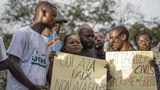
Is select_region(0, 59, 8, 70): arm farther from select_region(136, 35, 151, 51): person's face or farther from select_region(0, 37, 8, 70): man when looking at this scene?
select_region(136, 35, 151, 51): person's face

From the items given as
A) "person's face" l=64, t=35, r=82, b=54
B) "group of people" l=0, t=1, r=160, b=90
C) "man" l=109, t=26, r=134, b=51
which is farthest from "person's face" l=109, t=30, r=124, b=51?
"group of people" l=0, t=1, r=160, b=90

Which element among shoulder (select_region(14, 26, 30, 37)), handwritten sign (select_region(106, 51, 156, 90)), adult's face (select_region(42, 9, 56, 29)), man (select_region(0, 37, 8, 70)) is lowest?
handwritten sign (select_region(106, 51, 156, 90))

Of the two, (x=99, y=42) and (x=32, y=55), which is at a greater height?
(x=32, y=55)

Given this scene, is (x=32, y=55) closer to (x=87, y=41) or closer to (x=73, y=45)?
(x=73, y=45)

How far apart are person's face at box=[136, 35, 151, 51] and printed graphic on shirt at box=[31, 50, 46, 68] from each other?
170 centimetres

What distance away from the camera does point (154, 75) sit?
502 cm

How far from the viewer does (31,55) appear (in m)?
3.91

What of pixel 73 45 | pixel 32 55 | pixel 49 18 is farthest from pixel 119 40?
pixel 32 55

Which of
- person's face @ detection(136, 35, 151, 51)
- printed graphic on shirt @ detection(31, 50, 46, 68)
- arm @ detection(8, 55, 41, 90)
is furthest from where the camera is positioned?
person's face @ detection(136, 35, 151, 51)

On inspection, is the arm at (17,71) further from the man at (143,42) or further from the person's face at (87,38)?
the man at (143,42)

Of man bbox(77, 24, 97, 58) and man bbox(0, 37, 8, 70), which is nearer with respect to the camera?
man bbox(0, 37, 8, 70)

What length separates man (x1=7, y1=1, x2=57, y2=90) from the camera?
12.5 ft

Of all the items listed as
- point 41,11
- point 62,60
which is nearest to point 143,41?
point 62,60

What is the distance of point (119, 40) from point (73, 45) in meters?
0.66
